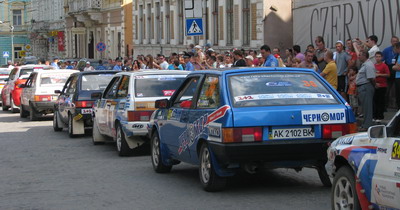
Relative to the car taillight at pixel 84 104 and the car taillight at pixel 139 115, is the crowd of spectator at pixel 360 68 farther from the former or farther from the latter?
the car taillight at pixel 139 115

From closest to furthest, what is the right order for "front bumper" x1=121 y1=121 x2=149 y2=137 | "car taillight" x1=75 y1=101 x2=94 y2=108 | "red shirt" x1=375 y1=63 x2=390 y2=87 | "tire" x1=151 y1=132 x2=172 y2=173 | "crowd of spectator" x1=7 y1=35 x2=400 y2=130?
1. "tire" x1=151 y1=132 x2=172 y2=173
2. "front bumper" x1=121 y1=121 x2=149 y2=137
3. "crowd of spectator" x1=7 y1=35 x2=400 y2=130
4. "red shirt" x1=375 y1=63 x2=390 y2=87
5. "car taillight" x1=75 y1=101 x2=94 y2=108

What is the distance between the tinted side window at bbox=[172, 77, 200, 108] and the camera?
11008 millimetres

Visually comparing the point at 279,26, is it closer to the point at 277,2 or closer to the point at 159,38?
the point at 277,2

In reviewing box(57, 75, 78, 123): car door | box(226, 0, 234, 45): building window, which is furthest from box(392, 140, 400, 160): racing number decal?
box(226, 0, 234, 45): building window

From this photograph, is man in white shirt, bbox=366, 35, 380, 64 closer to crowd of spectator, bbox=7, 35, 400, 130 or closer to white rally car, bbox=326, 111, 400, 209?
crowd of spectator, bbox=7, 35, 400, 130

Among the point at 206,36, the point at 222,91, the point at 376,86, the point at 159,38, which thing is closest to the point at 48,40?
the point at 159,38

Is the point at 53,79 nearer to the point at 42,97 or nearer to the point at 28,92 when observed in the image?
the point at 42,97

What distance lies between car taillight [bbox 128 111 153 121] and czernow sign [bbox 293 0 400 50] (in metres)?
7.77

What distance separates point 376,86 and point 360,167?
10.00 m

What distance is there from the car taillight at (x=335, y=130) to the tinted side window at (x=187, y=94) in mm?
1926

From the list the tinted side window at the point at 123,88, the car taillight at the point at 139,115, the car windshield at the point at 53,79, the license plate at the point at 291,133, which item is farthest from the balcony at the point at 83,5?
the license plate at the point at 291,133

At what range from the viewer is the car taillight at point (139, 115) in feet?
46.2

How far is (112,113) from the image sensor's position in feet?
49.9

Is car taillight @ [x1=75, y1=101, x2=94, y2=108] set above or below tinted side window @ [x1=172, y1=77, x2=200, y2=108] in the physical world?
below
